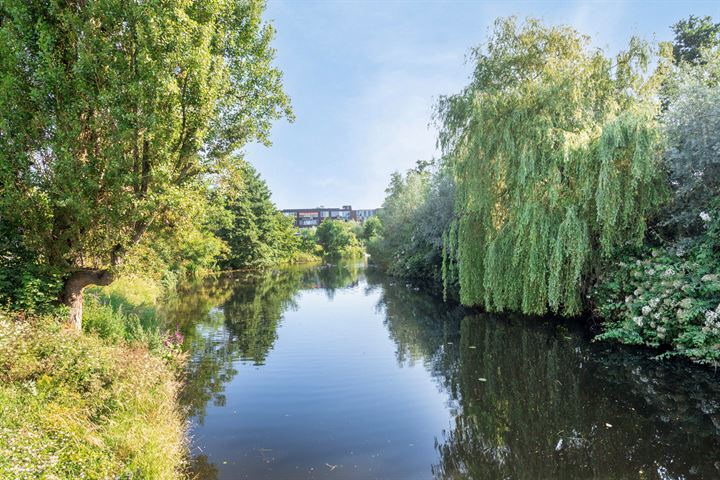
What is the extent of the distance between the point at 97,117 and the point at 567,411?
985 centimetres

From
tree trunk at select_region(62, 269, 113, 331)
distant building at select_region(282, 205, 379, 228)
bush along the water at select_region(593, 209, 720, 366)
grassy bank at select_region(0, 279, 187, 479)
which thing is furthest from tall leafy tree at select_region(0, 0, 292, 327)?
distant building at select_region(282, 205, 379, 228)

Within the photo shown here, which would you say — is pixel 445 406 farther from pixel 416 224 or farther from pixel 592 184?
pixel 416 224

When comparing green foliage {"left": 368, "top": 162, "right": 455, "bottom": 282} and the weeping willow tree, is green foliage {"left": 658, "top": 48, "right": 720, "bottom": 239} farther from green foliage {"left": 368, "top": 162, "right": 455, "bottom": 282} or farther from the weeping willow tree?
green foliage {"left": 368, "top": 162, "right": 455, "bottom": 282}

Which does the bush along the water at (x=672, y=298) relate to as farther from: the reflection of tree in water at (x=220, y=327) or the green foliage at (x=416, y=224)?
the green foliage at (x=416, y=224)

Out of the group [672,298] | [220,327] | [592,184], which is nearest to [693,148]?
[592,184]

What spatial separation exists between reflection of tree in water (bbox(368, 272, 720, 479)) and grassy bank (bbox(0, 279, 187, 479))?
357cm

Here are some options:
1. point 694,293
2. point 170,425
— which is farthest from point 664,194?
point 170,425

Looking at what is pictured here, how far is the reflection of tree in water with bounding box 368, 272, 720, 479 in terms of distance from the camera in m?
5.12

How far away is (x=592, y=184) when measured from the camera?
10.4m

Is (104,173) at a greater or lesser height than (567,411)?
greater

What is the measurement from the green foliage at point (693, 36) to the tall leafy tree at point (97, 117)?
89.1 ft

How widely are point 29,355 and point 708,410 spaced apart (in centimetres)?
1015

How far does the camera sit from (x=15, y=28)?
23.1 feet

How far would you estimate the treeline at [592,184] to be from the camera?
9.21 meters
